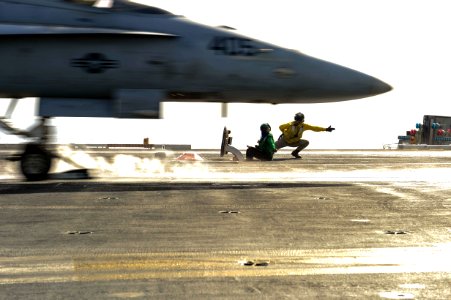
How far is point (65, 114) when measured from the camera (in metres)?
16.2

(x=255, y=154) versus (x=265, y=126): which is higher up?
(x=265, y=126)

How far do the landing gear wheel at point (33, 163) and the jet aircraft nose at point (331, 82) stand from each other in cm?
667

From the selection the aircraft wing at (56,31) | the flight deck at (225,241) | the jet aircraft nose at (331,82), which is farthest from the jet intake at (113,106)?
the jet aircraft nose at (331,82)

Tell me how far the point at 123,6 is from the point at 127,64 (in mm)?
1533

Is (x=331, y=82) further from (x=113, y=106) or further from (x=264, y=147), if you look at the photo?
(x=264, y=147)

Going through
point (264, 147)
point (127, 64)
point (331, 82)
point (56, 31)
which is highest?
point (56, 31)

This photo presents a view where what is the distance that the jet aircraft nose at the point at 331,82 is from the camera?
1669 cm

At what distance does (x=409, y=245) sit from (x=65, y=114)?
1050 cm

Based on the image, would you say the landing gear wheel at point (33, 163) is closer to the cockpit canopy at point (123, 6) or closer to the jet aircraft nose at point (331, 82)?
the cockpit canopy at point (123, 6)

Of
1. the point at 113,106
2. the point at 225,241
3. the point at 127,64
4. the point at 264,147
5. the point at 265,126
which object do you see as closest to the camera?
the point at 225,241

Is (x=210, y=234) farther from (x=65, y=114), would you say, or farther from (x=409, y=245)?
(x=65, y=114)

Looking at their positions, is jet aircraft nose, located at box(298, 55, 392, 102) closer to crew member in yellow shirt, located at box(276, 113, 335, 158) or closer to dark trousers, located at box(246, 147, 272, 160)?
dark trousers, located at box(246, 147, 272, 160)

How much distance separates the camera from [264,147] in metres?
27.5

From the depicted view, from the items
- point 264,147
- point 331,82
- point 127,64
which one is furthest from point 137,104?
point 264,147
